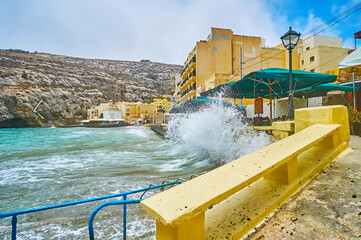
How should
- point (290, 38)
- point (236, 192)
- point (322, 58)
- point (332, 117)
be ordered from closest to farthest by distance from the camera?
1. point (236, 192)
2. point (332, 117)
3. point (290, 38)
4. point (322, 58)

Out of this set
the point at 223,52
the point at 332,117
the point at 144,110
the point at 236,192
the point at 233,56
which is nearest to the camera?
the point at 236,192

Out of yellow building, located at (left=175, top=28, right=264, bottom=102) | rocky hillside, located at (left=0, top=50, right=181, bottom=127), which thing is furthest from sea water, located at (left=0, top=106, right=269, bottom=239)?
rocky hillside, located at (left=0, top=50, right=181, bottom=127)

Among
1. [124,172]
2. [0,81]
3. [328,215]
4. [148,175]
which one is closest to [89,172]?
[124,172]

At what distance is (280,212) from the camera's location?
191 centimetres

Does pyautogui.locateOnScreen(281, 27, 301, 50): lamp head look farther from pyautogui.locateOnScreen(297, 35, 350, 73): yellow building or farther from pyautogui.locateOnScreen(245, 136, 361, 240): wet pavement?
pyautogui.locateOnScreen(297, 35, 350, 73): yellow building

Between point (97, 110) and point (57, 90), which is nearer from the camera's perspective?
point (57, 90)

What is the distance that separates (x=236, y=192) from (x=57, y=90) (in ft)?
302

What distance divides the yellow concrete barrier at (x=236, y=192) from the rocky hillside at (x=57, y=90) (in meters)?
74.7

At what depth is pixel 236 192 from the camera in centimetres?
182

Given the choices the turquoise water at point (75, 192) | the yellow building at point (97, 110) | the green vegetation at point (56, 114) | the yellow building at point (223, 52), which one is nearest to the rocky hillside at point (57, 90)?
the green vegetation at point (56, 114)

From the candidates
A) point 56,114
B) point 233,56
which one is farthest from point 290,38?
point 56,114

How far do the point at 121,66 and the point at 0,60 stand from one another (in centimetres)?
7997

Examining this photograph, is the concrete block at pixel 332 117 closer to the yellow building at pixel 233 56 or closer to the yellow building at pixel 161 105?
the yellow building at pixel 233 56

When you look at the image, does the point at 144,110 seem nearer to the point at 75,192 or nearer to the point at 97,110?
the point at 97,110
